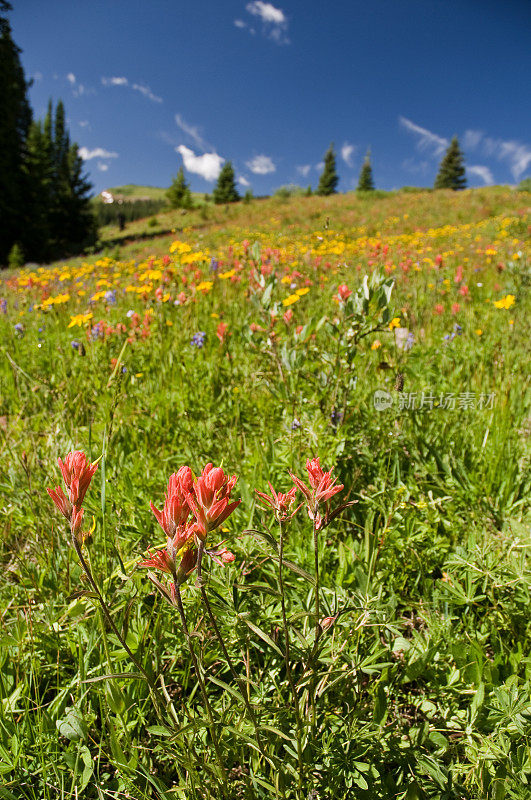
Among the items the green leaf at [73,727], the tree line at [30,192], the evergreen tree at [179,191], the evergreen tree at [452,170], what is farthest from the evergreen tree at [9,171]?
the evergreen tree at [452,170]

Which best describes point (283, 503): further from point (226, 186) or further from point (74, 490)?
point (226, 186)

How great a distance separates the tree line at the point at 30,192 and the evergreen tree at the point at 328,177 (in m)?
23.1

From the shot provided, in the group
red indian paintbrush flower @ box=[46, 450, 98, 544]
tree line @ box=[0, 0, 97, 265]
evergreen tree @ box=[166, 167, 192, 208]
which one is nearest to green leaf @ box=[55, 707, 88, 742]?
red indian paintbrush flower @ box=[46, 450, 98, 544]

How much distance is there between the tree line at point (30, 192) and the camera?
67.2 feet

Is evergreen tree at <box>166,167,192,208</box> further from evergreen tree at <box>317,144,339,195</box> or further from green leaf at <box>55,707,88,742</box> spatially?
green leaf at <box>55,707,88,742</box>

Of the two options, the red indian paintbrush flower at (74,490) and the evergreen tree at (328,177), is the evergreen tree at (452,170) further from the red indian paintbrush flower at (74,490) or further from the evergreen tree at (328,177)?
the red indian paintbrush flower at (74,490)

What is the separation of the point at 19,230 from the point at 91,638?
26119 millimetres

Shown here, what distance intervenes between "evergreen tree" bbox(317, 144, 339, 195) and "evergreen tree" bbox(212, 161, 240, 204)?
34.1 feet

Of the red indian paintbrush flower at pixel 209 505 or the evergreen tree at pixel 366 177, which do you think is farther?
the evergreen tree at pixel 366 177

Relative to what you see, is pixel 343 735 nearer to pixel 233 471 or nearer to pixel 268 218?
pixel 233 471

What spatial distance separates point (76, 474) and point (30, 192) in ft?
93.1

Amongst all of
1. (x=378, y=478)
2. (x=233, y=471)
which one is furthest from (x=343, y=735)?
(x=233, y=471)

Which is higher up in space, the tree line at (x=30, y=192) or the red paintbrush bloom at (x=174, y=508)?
the tree line at (x=30, y=192)

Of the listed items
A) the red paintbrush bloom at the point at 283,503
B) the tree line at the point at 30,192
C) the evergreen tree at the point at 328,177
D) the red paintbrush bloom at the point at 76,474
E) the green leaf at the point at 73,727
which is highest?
the evergreen tree at the point at 328,177
